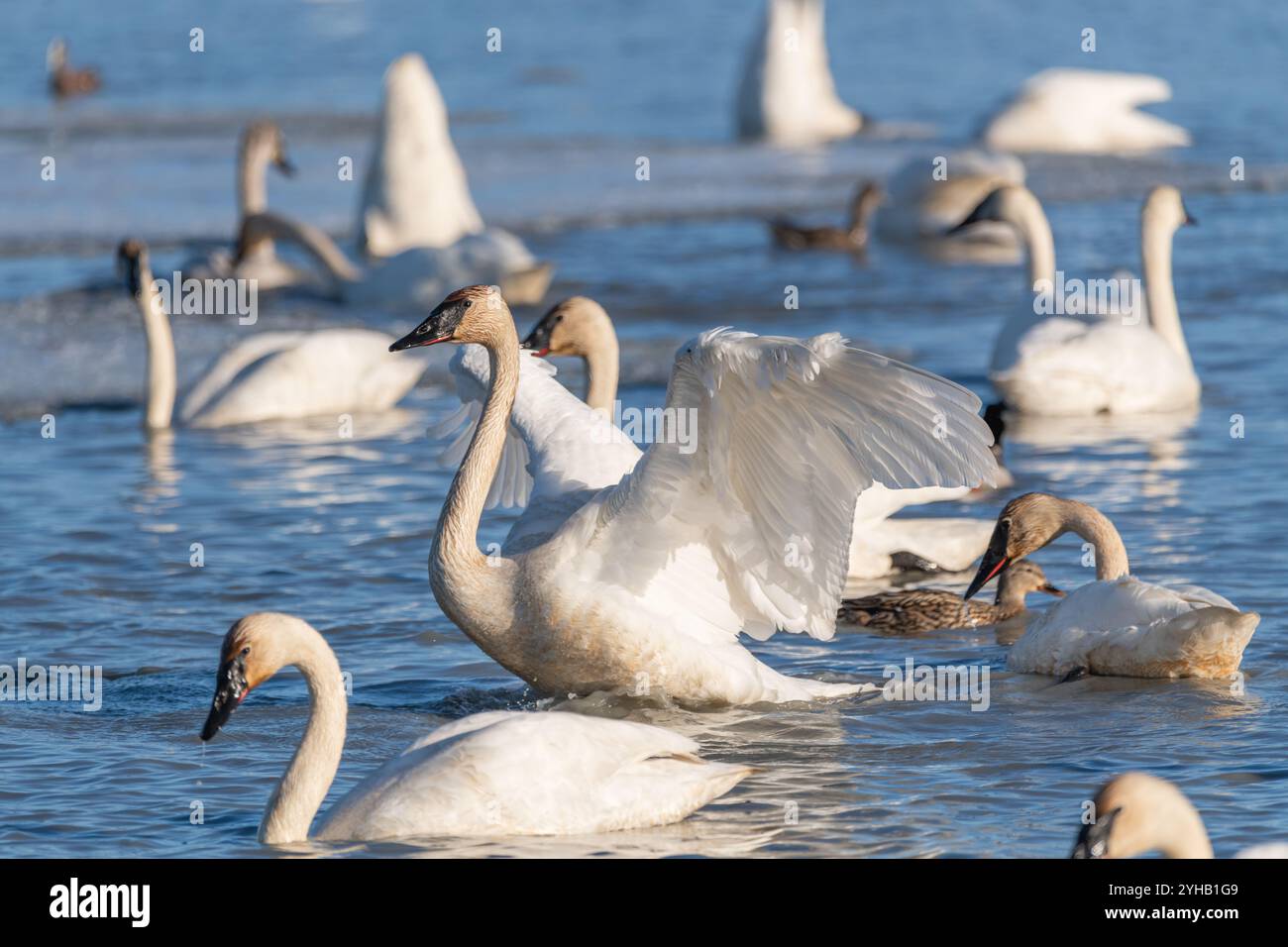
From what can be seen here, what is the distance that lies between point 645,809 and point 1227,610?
213cm

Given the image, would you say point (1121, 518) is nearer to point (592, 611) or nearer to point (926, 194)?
point (592, 611)

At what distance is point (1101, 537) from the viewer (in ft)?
24.8

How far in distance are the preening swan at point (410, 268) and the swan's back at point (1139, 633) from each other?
721 cm

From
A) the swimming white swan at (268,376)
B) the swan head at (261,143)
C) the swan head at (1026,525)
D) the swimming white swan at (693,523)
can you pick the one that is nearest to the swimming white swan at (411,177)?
the swan head at (261,143)

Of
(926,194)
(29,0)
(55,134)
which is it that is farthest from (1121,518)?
(29,0)

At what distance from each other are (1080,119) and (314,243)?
893 cm

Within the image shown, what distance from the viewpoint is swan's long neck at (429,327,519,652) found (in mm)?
6633

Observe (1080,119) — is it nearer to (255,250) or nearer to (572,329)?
(255,250)

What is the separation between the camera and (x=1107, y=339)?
441 inches

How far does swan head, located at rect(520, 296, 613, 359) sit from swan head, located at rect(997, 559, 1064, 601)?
5.77 feet

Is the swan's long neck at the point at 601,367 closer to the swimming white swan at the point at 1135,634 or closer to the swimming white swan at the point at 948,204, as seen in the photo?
the swimming white swan at the point at 1135,634

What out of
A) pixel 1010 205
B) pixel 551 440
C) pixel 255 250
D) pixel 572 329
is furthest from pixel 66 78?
pixel 551 440

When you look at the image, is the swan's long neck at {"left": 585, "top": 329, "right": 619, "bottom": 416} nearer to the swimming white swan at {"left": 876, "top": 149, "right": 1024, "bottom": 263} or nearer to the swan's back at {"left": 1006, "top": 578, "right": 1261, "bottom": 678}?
the swan's back at {"left": 1006, "top": 578, "right": 1261, "bottom": 678}

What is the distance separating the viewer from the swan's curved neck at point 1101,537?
7.54 meters
